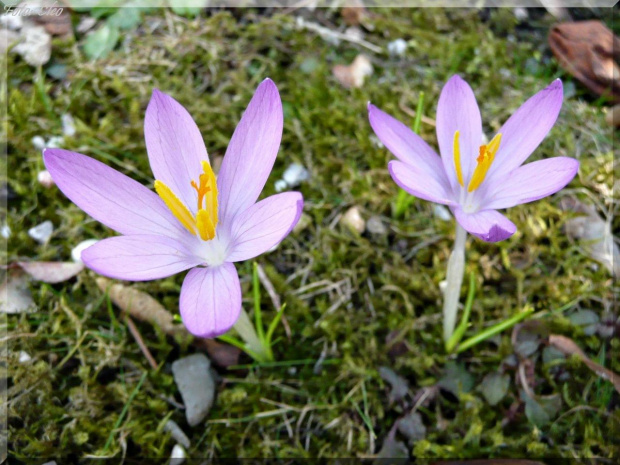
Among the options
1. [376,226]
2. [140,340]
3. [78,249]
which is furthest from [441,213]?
[78,249]

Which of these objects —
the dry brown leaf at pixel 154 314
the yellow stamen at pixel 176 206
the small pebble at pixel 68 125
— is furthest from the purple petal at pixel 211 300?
the small pebble at pixel 68 125

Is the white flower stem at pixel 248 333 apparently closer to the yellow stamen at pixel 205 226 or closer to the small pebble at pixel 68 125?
the yellow stamen at pixel 205 226

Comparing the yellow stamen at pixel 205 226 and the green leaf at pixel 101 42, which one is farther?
the green leaf at pixel 101 42

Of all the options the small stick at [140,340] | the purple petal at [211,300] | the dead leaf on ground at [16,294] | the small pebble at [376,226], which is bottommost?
the small stick at [140,340]

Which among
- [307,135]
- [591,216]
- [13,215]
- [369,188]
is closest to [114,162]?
[13,215]

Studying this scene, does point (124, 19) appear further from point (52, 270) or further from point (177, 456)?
point (177, 456)

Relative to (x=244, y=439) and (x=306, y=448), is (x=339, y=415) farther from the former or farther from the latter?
(x=244, y=439)

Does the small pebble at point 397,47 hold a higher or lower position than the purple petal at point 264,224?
lower
